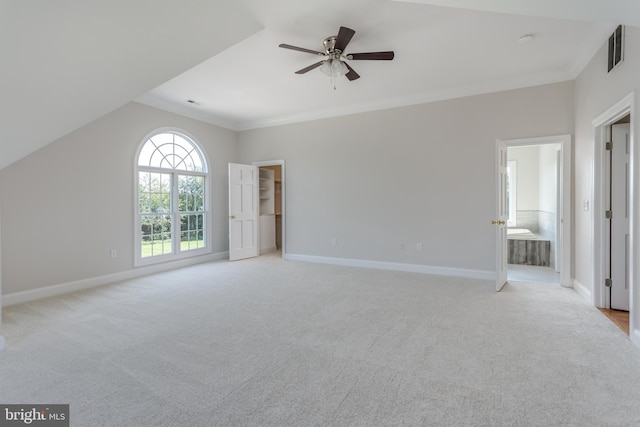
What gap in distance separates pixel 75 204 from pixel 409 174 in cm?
501

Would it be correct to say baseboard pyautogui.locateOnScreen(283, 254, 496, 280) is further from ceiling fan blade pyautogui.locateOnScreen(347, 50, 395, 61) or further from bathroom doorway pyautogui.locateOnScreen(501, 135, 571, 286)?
ceiling fan blade pyautogui.locateOnScreen(347, 50, 395, 61)

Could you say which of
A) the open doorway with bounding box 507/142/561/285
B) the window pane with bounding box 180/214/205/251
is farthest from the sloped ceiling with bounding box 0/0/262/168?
the open doorway with bounding box 507/142/561/285

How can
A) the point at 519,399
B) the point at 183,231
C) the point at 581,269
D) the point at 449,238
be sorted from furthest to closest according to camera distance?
the point at 183,231
the point at 449,238
the point at 581,269
the point at 519,399

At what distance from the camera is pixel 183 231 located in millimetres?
5785

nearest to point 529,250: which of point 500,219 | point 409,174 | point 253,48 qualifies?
point 500,219

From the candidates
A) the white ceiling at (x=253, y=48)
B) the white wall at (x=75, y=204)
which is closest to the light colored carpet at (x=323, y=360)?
the white wall at (x=75, y=204)

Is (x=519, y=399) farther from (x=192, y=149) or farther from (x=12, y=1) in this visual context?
(x=192, y=149)

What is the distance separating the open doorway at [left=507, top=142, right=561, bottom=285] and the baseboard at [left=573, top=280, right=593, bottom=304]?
1.18ft

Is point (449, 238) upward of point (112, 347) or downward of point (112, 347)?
upward

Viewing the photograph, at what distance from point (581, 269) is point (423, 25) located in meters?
3.57

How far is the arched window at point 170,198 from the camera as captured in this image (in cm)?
512

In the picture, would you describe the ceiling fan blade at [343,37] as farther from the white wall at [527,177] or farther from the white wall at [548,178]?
the white wall at [527,177]

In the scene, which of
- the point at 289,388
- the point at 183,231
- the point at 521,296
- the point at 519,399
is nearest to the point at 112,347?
the point at 289,388

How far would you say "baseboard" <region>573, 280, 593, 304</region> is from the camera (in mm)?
3560
